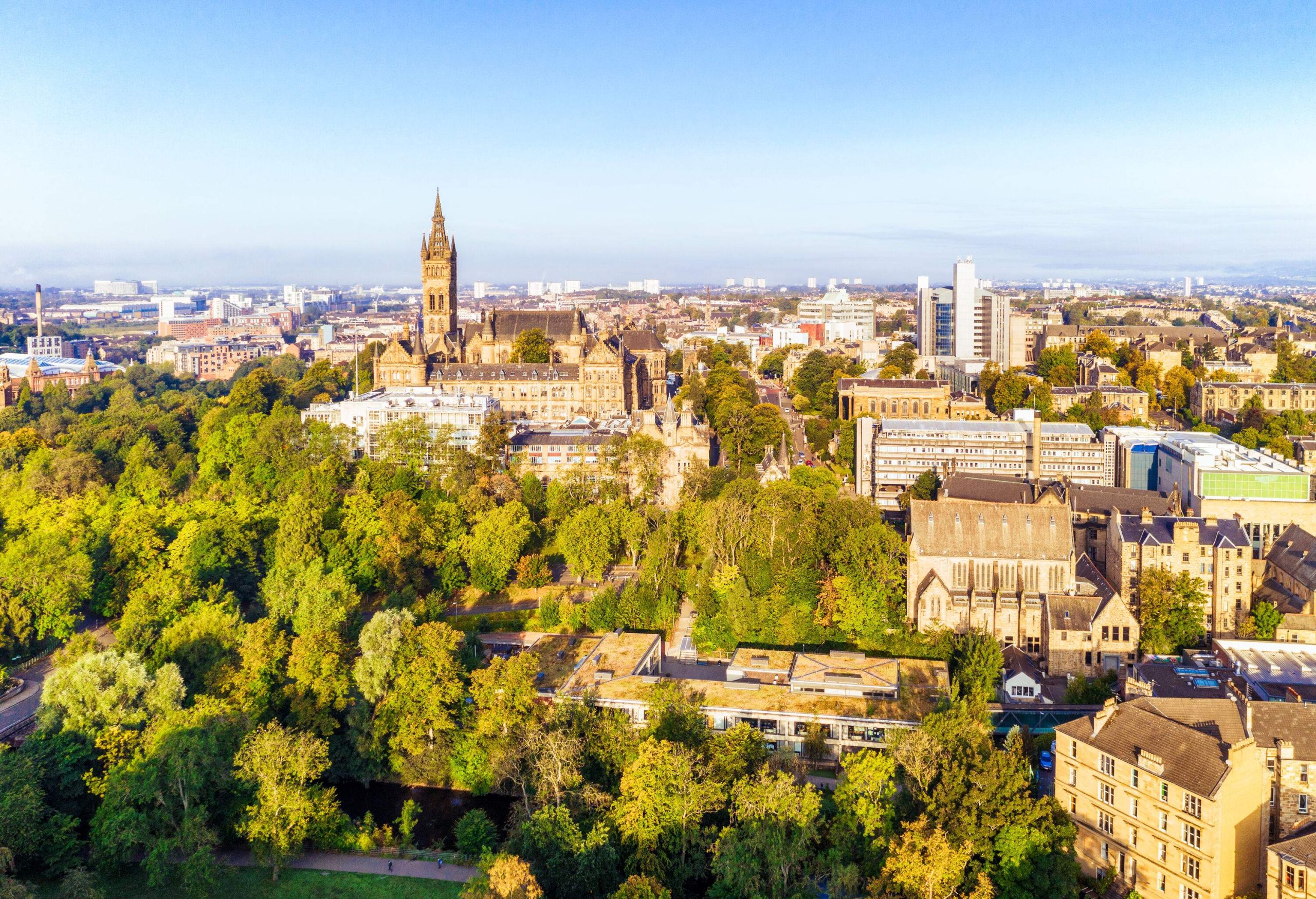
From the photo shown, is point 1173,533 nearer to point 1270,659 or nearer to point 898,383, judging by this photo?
point 1270,659

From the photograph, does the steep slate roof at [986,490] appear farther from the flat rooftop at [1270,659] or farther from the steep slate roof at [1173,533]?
the flat rooftop at [1270,659]

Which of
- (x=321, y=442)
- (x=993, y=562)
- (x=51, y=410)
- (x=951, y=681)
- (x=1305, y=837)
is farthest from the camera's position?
(x=51, y=410)

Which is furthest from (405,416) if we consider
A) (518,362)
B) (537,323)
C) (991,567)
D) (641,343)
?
(991,567)

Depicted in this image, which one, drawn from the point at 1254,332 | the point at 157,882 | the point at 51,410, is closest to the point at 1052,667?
the point at 157,882

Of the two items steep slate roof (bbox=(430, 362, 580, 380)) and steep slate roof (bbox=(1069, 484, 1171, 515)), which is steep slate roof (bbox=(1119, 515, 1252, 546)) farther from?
steep slate roof (bbox=(430, 362, 580, 380))

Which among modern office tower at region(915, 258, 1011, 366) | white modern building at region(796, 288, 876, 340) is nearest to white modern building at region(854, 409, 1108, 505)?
modern office tower at region(915, 258, 1011, 366)

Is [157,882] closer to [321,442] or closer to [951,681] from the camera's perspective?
[951,681]
